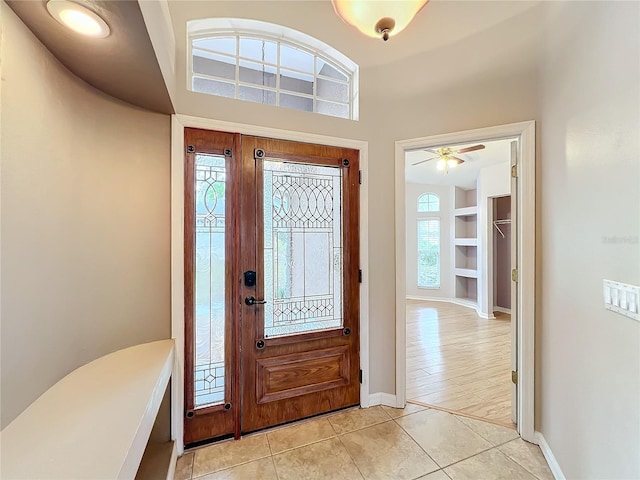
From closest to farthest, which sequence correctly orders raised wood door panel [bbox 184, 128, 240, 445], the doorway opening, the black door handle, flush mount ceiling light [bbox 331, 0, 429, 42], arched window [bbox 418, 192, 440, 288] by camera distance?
flush mount ceiling light [bbox 331, 0, 429, 42], raised wood door panel [bbox 184, 128, 240, 445], the black door handle, the doorway opening, arched window [bbox 418, 192, 440, 288]

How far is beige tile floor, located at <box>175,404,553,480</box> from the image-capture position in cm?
163

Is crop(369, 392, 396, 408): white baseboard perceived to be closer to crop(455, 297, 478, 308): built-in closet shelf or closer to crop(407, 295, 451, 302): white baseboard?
→ crop(455, 297, 478, 308): built-in closet shelf

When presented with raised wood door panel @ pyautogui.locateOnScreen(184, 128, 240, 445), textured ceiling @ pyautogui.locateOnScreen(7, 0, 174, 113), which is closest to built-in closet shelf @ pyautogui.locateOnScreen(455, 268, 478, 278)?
raised wood door panel @ pyautogui.locateOnScreen(184, 128, 240, 445)

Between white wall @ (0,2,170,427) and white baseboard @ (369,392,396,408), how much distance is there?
1706mm

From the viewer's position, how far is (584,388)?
1.39m

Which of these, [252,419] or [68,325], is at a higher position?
[68,325]

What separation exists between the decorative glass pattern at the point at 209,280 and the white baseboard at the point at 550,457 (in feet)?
6.94

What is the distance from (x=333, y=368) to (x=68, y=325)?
173 centimetres

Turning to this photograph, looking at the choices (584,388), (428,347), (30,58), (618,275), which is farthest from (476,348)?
(30,58)

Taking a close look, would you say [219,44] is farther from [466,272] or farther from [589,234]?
[466,272]

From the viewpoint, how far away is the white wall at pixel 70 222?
98cm

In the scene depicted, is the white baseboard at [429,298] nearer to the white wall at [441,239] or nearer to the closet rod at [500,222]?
the white wall at [441,239]

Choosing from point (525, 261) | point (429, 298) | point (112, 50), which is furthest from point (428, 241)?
point (112, 50)

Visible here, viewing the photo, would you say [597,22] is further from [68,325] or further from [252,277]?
[68,325]
